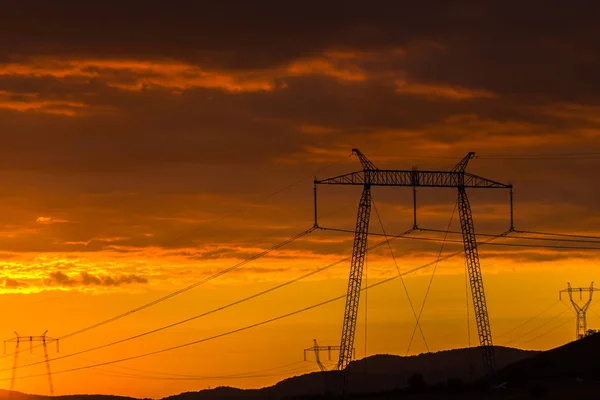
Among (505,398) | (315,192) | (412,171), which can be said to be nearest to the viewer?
(315,192)

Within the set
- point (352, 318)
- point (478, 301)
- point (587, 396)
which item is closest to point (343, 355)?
point (352, 318)

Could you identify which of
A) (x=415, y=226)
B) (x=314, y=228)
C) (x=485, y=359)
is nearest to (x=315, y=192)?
(x=314, y=228)

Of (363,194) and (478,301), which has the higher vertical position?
(363,194)

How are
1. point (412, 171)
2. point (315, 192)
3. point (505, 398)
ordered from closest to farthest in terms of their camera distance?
point (315, 192)
point (412, 171)
point (505, 398)

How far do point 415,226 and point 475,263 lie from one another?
1879cm

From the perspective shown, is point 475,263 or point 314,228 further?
point 475,263

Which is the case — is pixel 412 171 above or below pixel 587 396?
above

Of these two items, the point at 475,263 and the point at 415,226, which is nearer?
the point at 415,226

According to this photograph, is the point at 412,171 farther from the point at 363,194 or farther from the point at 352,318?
the point at 352,318

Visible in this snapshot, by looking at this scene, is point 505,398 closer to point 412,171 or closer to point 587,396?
point 587,396

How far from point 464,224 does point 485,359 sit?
19.7m

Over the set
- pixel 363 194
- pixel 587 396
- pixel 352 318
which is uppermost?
pixel 363 194

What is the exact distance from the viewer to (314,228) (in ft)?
565

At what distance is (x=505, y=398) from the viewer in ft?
652
